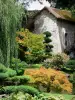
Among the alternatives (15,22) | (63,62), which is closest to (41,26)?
(63,62)

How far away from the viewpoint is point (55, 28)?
141 feet

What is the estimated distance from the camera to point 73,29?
1785 inches

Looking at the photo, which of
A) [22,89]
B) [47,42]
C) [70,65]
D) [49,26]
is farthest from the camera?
[49,26]

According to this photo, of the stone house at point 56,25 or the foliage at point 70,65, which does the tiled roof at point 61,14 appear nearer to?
the stone house at point 56,25

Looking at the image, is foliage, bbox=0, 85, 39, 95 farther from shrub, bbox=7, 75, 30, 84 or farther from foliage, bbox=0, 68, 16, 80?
foliage, bbox=0, 68, 16, 80

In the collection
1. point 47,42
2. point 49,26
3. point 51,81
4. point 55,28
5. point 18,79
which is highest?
point 49,26

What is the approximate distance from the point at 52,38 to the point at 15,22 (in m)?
17.7

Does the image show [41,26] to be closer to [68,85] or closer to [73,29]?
[73,29]

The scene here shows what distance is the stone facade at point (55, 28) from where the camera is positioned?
42.7 metres

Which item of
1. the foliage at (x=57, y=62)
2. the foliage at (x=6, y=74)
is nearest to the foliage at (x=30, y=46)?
the foliage at (x=57, y=62)

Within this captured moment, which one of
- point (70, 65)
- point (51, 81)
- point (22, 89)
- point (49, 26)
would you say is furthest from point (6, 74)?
point (49, 26)

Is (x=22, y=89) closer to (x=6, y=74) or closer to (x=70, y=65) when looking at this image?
(x=6, y=74)

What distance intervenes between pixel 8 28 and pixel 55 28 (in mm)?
18342

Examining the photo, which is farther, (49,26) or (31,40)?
(49,26)
